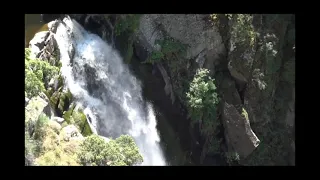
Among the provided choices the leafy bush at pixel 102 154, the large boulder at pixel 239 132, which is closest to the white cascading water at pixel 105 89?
the large boulder at pixel 239 132

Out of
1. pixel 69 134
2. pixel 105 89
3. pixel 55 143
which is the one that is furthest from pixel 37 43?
pixel 55 143

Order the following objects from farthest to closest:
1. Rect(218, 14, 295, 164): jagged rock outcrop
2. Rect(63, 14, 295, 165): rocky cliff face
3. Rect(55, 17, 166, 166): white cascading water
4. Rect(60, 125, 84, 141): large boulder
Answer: Rect(63, 14, 295, 165): rocky cliff face < Rect(218, 14, 295, 164): jagged rock outcrop < Rect(55, 17, 166, 166): white cascading water < Rect(60, 125, 84, 141): large boulder

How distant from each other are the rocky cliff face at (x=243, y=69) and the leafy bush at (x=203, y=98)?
540mm

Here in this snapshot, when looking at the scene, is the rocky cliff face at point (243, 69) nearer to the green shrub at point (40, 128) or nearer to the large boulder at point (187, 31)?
the large boulder at point (187, 31)

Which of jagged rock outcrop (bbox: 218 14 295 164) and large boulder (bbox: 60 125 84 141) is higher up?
jagged rock outcrop (bbox: 218 14 295 164)

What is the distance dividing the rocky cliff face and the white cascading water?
1.77 m

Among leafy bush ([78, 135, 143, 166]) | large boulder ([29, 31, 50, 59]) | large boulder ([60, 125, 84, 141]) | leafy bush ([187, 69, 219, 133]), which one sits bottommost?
leafy bush ([78, 135, 143, 166])

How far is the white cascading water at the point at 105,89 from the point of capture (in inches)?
608


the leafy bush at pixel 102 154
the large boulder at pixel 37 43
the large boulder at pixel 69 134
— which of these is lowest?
the leafy bush at pixel 102 154

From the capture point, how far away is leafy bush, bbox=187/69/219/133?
15.8 m

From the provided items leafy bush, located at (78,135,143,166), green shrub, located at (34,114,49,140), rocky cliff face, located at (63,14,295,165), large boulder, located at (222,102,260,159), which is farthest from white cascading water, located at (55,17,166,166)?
green shrub, located at (34,114,49,140)

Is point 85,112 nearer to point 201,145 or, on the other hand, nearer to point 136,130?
point 136,130

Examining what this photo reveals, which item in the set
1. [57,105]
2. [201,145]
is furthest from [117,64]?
[201,145]

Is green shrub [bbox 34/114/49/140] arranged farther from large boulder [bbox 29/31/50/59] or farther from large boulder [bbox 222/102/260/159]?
large boulder [bbox 222/102/260/159]
